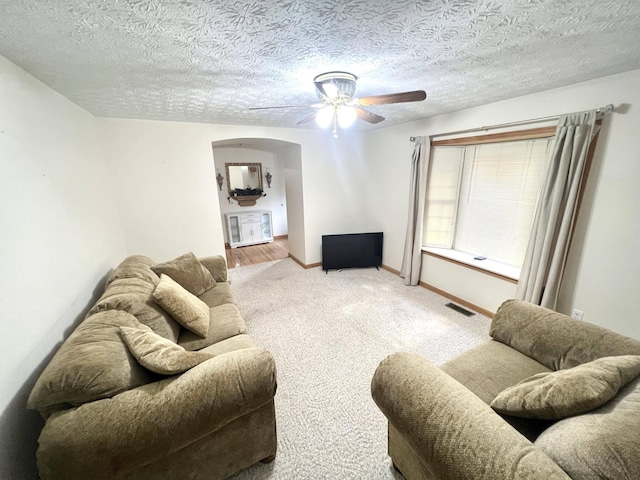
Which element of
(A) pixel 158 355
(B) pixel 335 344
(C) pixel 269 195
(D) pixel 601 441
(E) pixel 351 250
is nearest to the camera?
(D) pixel 601 441

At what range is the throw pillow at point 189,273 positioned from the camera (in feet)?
7.73

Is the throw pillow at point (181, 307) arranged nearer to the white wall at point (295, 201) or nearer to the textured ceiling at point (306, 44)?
the textured ceiling at point (306, 44)

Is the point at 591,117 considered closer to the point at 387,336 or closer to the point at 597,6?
the point at 597,6

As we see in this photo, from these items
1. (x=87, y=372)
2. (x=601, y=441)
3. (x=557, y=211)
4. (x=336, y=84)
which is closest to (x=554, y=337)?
(x=601, y=441)

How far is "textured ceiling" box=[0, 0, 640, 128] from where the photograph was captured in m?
1.03

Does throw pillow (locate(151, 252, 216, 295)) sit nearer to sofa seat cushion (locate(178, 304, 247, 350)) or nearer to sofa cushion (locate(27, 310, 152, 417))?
sofa seat cushion (locate(178, 304, 247, 350))

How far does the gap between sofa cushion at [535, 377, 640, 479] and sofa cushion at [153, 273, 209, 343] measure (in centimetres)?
197

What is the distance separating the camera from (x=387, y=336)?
255cm

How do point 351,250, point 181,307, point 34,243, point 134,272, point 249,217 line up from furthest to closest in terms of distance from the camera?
point 249,217
point 351,250
point 134,272
point 181,307
point 34,243

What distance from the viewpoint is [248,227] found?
19.8 ft

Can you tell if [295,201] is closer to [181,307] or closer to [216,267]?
[216,267]

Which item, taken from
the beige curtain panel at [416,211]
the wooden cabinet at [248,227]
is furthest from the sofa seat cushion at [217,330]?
the wooden cabinet at [248,227]

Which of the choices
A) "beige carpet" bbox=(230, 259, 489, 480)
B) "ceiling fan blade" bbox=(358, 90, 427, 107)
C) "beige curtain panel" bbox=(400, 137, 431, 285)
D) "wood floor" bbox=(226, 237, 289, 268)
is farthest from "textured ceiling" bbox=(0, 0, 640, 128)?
"wood floor" bbox=(226, 237, 289, 268)

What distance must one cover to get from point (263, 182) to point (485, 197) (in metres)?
4.83
